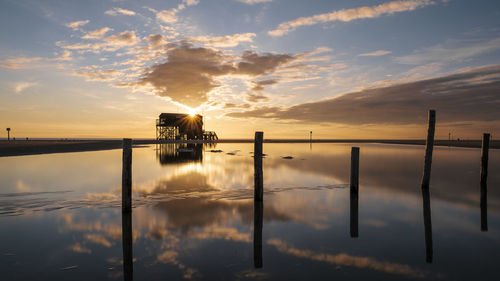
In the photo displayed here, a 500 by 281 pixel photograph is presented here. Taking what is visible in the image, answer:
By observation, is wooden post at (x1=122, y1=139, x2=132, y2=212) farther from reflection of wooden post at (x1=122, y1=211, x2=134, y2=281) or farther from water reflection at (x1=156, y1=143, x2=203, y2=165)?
water reflection at (x1=156, y1=143, x2=203, y2=165)

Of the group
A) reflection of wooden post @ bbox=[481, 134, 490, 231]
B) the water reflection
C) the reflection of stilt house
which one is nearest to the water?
reflection of wooden post @ bbox=[481, 134, 490, 231]

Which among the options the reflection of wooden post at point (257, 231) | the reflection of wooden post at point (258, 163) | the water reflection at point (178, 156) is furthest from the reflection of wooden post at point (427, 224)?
the water reflection at point (178, 156)

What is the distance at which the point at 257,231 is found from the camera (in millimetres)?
8961

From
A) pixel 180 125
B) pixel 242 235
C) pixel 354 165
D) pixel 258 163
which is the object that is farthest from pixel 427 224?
pixel 180 125

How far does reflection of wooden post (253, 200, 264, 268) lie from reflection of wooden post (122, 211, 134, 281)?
299 centimetres

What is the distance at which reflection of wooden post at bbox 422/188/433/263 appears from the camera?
280 inches

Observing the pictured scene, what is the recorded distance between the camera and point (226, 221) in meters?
9.91

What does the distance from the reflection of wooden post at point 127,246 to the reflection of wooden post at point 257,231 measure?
9.81 ft

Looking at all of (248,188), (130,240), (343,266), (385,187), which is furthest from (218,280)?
(385,187)

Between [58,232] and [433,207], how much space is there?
15.6 m

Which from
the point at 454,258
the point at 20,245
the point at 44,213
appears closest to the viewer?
the point at 454,258

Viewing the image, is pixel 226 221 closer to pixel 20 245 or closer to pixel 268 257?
pixel 268 257

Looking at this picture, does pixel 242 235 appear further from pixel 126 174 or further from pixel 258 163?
pixel 126 174

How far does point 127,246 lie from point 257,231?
4.09m
